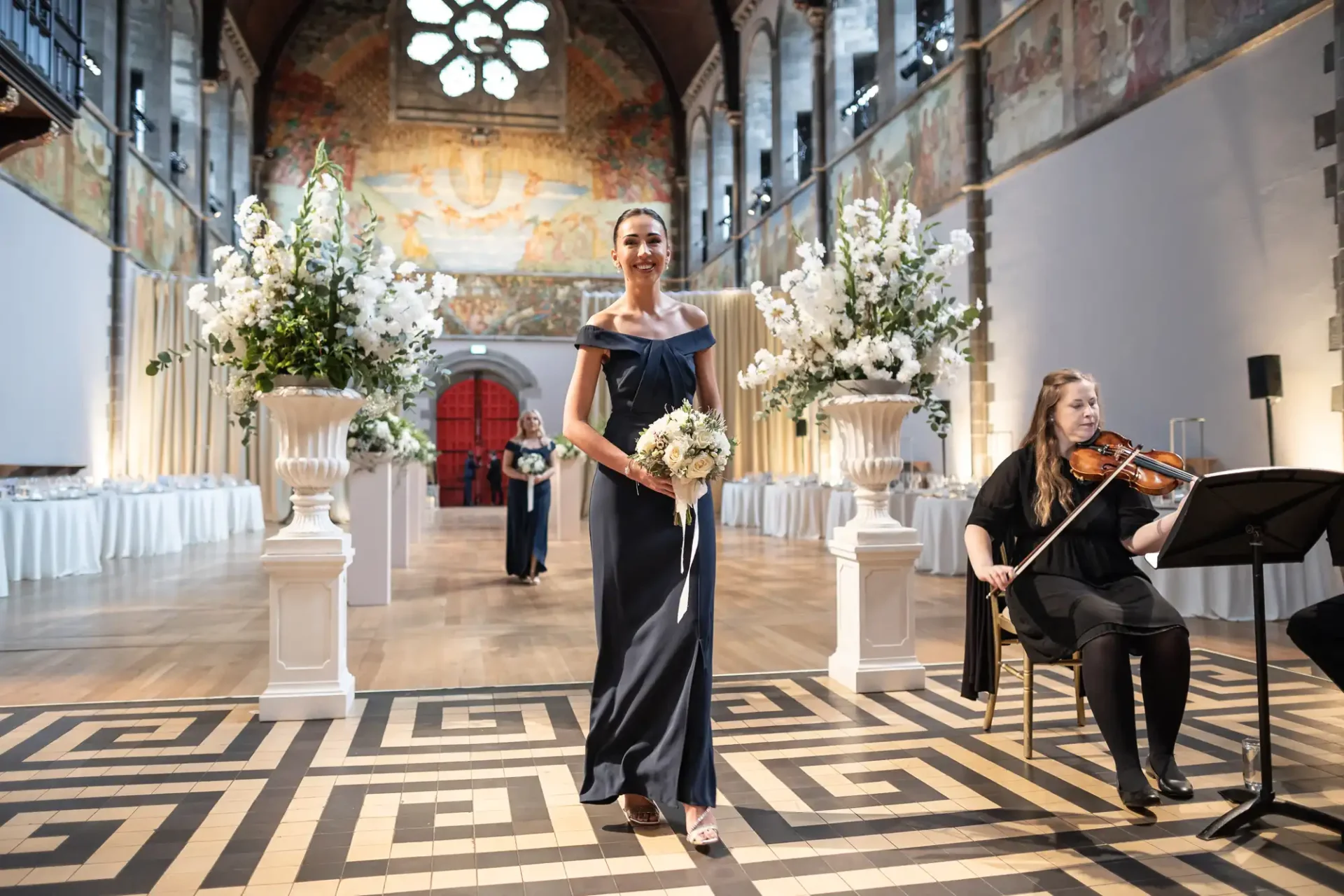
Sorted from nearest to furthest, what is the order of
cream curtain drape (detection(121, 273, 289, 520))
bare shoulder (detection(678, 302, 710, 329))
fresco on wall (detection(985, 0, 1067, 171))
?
bare shoulder (detection(678, 302, 710, 329)) → fresco on wall (detection(985, 0, 1067, 171)) → cream curtain drape (detection(121, 273, 289, 520))

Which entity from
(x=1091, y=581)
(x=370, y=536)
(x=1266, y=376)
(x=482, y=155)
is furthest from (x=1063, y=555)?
(x=482, y=155)

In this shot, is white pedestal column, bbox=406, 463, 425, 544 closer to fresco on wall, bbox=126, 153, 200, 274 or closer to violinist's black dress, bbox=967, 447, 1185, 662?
fresco on wall, bbox=126, 153, 200, 274

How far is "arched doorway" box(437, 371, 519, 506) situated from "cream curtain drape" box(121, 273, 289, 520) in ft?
21.6

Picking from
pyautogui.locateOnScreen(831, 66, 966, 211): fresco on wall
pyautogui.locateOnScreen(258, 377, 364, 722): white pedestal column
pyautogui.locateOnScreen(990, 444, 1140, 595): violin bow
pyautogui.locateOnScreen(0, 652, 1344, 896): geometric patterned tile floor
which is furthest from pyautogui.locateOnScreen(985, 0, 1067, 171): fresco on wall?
pyautogui.locateOnScreen(258, 377, 364, 722): white pedestal column

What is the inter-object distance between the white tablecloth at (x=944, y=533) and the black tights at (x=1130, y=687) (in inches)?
230

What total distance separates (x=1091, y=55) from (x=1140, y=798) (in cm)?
818

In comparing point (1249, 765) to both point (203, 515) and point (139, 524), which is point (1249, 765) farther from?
point (203, 515)

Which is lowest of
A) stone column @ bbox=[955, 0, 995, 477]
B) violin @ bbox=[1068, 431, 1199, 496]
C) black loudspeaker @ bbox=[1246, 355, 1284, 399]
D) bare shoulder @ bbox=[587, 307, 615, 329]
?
violin @ bbox=[1068, 431, 1199, 496]

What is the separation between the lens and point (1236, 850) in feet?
9.02

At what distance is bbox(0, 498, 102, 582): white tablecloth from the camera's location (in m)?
8.42

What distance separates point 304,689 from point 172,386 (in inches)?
526

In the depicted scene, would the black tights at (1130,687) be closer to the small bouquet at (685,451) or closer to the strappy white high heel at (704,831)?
the strappy white high heel at (704,831)

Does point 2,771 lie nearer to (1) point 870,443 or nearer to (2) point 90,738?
(2) point 90,738

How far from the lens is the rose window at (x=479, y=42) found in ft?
73.5
